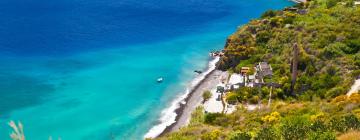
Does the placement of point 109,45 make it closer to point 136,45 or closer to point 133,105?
point 136,45

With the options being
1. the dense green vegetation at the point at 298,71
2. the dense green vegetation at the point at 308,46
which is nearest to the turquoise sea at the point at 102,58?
the dense green vegetation at the point at 308,46

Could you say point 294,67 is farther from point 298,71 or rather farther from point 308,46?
point 308,46

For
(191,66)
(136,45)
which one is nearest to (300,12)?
(191,66)

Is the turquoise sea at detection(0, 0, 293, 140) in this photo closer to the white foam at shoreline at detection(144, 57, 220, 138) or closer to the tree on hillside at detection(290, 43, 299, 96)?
the white foam at shoreline at detection(144, 57, 220, 138)

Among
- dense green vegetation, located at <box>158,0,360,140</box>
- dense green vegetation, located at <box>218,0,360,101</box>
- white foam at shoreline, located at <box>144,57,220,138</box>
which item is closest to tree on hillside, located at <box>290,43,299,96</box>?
dense green vegetation, located at <box>158,0,360,140</box>

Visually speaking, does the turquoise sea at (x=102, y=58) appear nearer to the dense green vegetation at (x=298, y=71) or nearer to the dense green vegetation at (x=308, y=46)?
the dense green vegetation at (x=308, y=46)

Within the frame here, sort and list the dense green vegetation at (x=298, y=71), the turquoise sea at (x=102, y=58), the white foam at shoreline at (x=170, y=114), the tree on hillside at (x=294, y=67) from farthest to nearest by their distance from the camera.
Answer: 1. the turquoise sea at (x=102, y=58)
2. the white foam at shoreline at (x=170, y=114)
3. the tree on hillside at (x=294, y=67)
4. the dense green vegetation at (x=298, y=71)

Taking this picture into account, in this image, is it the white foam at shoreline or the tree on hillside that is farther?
the white foam at shoreline
